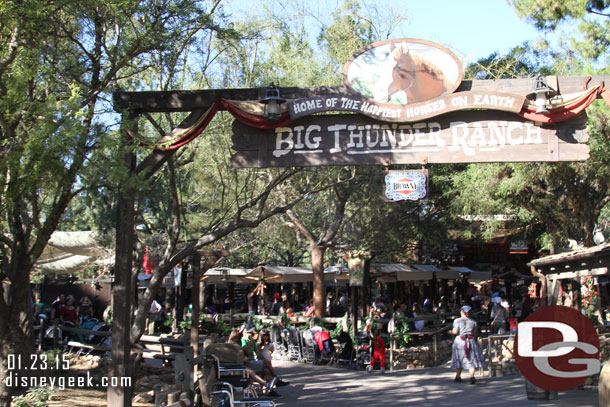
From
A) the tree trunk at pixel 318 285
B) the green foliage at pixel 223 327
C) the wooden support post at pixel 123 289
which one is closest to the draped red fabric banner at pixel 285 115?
the wooden support post at pixel 123 289

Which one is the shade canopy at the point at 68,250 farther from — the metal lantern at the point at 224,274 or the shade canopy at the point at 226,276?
the shade canopy at the point at 226,276

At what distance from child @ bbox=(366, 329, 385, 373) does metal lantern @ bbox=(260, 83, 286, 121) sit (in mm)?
8783

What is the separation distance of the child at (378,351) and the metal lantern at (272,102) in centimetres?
878

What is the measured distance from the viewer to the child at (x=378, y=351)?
1499cm

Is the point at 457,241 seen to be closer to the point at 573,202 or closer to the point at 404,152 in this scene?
the point at 573,202

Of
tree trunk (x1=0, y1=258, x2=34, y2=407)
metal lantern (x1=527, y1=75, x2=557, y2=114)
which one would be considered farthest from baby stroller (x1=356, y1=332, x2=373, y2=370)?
metal lantern (x1=527, y1=75, x2=557, y2=114)

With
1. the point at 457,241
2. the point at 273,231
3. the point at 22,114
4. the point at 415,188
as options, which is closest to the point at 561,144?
the point at 415,188

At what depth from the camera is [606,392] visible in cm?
701

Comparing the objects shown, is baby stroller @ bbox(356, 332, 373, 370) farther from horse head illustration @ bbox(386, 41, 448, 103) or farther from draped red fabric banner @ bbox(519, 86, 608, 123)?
draped red fabric banner @ bbox(519, 86, 608, 123)

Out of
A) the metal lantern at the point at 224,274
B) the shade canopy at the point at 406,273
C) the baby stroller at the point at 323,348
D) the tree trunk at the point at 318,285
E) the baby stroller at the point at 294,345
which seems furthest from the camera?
the metal lantern at the point at 224,274

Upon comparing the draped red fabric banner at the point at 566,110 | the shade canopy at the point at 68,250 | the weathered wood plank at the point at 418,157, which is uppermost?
the draped red fabric banner at the point at 566,110

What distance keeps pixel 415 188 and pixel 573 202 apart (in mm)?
11781

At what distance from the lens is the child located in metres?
15.0

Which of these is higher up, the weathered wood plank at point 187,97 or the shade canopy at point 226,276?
the weathered wood plank at point 187,97
